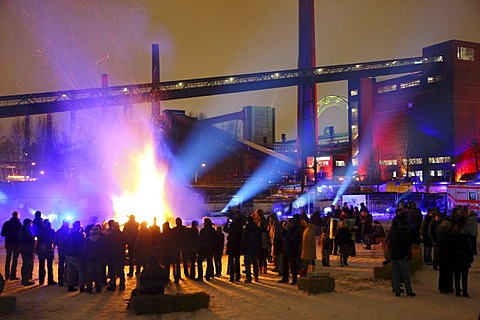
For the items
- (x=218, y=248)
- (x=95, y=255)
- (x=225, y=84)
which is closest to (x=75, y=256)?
(x=95, y=255)

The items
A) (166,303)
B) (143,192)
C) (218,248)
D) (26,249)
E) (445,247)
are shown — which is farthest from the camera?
(143,192)

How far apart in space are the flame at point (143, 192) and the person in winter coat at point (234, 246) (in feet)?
16.1

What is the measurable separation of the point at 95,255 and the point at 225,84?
176ft

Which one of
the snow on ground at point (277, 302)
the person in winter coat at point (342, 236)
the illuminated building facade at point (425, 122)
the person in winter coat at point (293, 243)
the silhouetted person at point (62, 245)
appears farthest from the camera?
the illuminated building facade at point (425, 122)

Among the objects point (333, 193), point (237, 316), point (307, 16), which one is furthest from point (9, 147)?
point (237, 316)

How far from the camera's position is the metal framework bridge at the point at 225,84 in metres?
60.3

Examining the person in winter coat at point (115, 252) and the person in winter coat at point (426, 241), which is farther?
the person in winter coat at point (426, 241)

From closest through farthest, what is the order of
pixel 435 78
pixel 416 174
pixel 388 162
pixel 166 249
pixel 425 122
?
pixel 166 249, pixel 435 78, pixel 425 122, pixel 416 174, pixel 388 162

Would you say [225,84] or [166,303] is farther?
[225,84]

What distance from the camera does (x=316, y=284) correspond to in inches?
419

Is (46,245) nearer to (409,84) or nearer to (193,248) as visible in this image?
(193,248)

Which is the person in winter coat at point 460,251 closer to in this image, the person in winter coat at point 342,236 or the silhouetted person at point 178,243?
the person in winter coat at point 342,236

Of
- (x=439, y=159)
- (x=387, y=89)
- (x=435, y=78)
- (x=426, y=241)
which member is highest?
(x=387, y=89)

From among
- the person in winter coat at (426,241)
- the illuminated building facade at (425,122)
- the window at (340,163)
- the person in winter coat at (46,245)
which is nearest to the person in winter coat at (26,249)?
the person in winter coat at (46,245)
